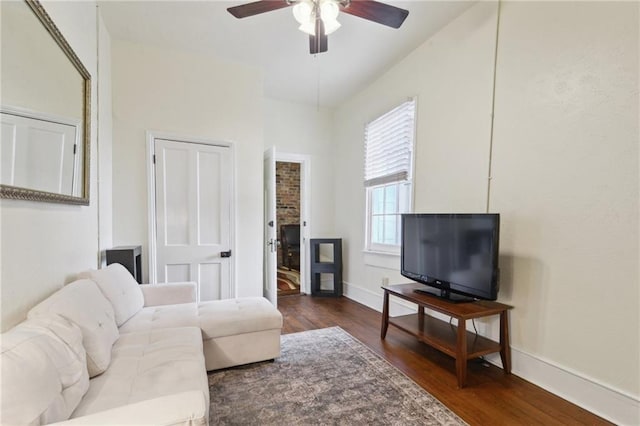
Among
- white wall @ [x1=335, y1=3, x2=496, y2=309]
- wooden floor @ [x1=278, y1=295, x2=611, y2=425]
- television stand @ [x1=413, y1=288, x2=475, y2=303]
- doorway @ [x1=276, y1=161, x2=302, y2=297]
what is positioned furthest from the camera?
doorway @ [x1=276, y1=161, x2=302, y2=297]

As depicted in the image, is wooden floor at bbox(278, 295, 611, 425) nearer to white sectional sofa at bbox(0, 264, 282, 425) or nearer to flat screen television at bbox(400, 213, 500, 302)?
flat screen television at bbox(400, 213, 500, 302)

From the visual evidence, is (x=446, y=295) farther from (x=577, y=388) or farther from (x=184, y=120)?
(x=184, y=120)

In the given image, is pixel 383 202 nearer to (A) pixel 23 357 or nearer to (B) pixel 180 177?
(B) pixel 180 177

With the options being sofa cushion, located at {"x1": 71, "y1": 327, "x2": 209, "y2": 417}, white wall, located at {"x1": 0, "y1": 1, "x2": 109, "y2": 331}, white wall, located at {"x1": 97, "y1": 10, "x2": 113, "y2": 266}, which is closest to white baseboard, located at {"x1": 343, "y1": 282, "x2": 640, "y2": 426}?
sofa cushion, located at {"x1": 71, "y1": 327, "x2": 209, "y2": 417}

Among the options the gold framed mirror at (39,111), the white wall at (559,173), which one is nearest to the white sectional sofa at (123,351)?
the gold framed mirror at (39,111)

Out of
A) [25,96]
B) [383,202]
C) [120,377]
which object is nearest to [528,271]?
[383,202]

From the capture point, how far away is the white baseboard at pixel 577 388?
159cm

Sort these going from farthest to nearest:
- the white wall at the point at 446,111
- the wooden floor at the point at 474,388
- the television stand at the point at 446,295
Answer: the white wall at the point at 446,111, the television stand at the point at 446,295, the wooden floor at the point at 474,388

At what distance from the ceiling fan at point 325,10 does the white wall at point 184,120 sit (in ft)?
4.82

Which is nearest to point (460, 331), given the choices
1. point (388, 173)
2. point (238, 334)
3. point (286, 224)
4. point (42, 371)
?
point (238, 334)

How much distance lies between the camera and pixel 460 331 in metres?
1.97

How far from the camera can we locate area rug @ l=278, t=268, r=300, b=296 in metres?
4.58

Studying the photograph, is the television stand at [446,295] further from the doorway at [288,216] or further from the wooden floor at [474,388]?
the doorway at [288,216]

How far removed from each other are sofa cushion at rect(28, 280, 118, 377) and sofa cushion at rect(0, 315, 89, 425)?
2.3 inches
